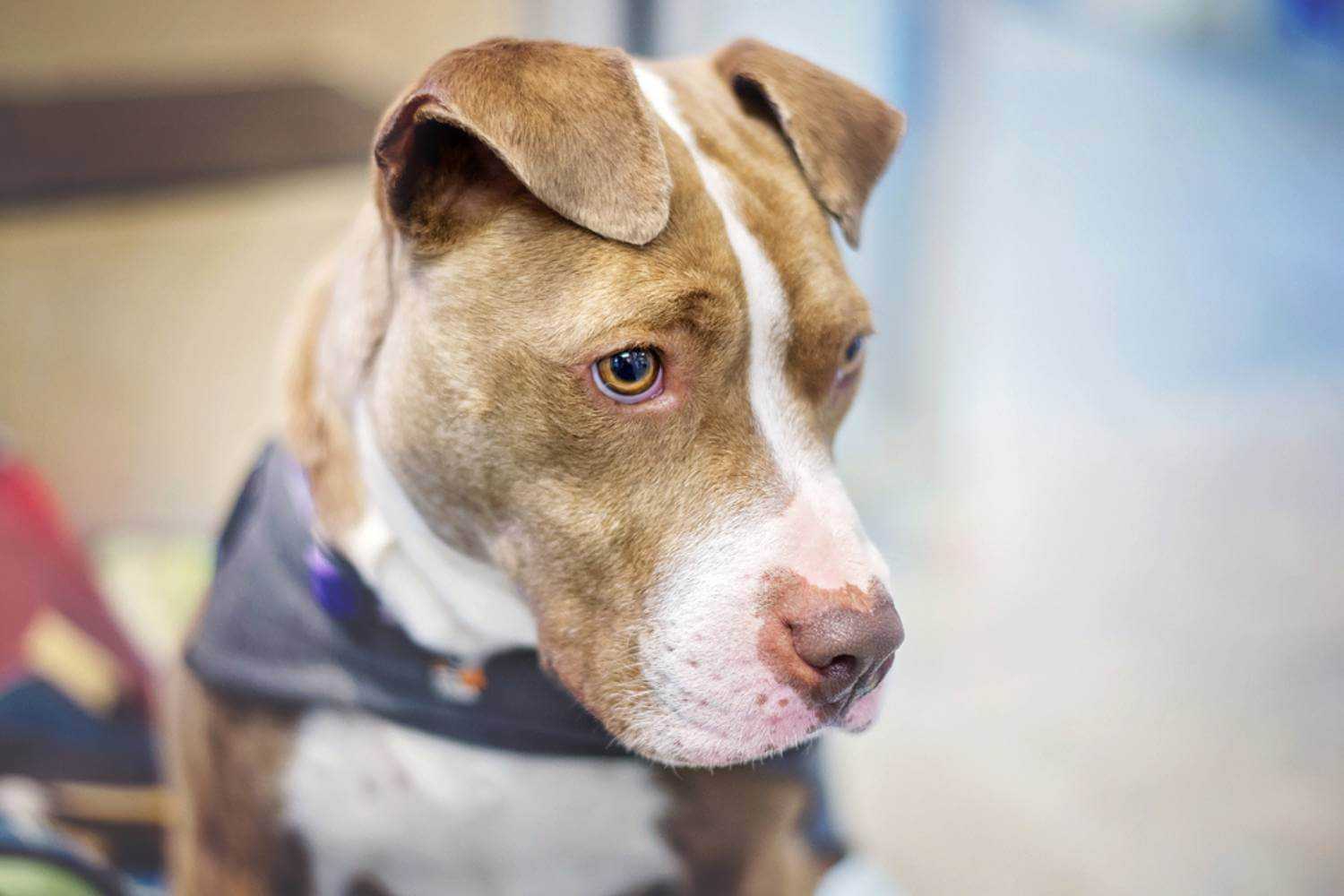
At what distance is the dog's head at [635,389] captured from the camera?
3.15 ft

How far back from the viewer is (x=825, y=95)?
1.17m

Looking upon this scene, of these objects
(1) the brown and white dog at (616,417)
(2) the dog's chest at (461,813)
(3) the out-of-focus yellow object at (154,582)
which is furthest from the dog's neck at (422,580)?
(3) the out-of-focus yellow object at (154,582)

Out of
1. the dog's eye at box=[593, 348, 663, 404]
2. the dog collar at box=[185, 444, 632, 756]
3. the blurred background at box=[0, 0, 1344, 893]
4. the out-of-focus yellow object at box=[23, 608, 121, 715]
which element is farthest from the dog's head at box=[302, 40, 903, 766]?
the out-of-focus yellow object at box=[23, 608, 121, 715]

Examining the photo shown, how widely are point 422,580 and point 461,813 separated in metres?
0.25

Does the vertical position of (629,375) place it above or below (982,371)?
above

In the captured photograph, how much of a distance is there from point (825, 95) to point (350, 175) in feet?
6.83

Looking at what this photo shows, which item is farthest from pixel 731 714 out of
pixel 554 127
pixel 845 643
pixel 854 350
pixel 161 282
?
pixel 161 282

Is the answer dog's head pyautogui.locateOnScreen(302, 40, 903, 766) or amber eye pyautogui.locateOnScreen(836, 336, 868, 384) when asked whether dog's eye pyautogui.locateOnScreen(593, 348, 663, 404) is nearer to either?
dog's head pyautogui.locateOnScreen(302, 40, 903, 766)

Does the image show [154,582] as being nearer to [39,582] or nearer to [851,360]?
[39,582]

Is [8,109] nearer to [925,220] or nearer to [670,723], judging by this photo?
[925,220]

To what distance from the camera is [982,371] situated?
2.84 metres

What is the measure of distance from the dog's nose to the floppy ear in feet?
1.27

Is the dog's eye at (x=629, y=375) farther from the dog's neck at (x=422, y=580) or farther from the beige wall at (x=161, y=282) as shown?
the beige wall at (x=161, y=282)

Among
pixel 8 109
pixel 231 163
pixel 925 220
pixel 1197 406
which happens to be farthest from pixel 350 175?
pixel 1197 406
